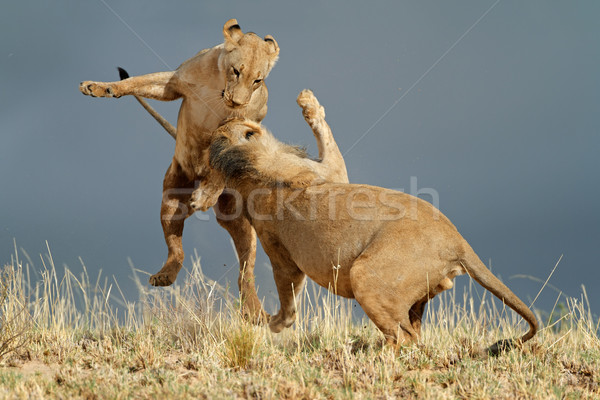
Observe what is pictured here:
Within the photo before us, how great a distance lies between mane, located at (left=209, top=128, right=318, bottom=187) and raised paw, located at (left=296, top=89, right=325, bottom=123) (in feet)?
2.60

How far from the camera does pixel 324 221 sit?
5609 mm

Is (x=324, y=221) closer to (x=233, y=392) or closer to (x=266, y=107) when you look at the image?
(x=233, y=392)

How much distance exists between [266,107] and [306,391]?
14.2ft

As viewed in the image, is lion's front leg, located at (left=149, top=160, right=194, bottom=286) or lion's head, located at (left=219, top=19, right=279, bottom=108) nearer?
lion's head, located at (left=219, top=19, right=279, bottom=108)

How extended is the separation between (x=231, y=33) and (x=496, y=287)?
4.14m

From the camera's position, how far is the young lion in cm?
728

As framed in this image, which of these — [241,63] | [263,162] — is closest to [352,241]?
[263,162]

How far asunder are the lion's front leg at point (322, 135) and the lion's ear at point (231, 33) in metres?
0.94

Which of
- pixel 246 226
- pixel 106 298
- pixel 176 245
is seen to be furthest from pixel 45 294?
pixel 246 226

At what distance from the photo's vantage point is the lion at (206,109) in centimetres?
725

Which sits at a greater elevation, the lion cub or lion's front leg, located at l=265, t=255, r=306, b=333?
the lion cub

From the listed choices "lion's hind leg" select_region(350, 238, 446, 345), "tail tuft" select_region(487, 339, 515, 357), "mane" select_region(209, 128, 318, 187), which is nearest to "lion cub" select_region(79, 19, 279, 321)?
"mane" select_region(209, 128, 318, 187)

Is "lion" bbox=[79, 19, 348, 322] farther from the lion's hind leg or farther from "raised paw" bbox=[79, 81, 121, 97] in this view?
the lion's hind leg

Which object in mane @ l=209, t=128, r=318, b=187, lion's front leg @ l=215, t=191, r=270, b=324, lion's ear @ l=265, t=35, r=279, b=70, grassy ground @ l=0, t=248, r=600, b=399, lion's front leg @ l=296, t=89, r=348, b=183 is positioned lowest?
grassy ground @ l=0, t=248, r=600, b=399
